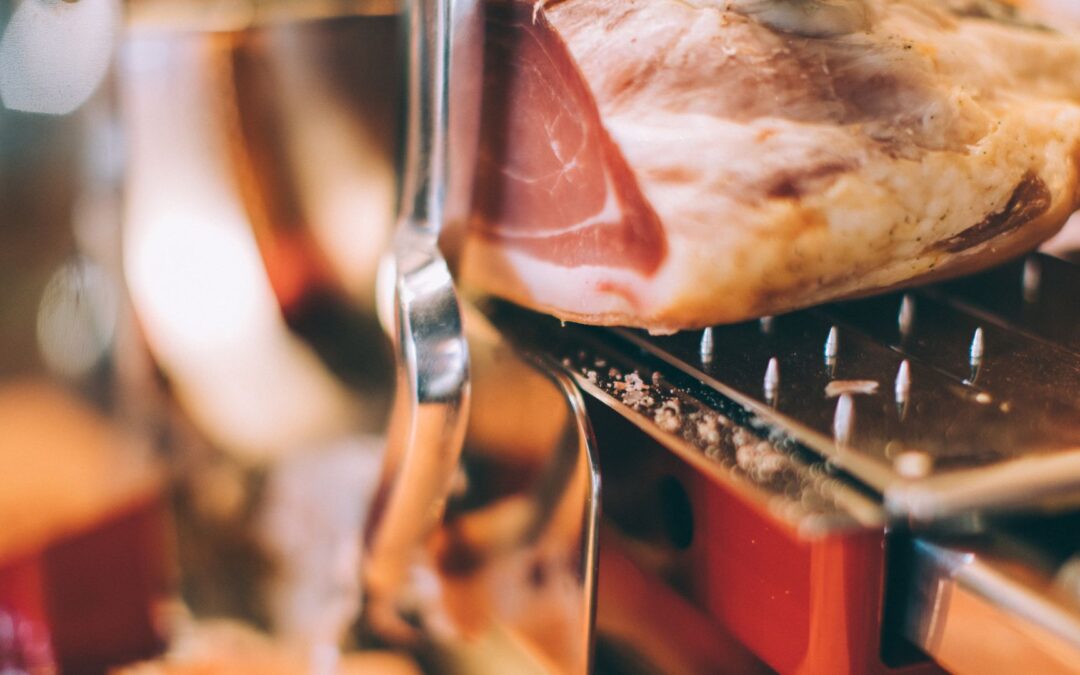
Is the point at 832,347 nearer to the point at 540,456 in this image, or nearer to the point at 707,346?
the point at 707,346

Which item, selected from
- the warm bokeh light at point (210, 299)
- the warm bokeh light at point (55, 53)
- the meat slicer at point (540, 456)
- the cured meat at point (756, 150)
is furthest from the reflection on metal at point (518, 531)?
the warm bokeh light at point (55, 53)

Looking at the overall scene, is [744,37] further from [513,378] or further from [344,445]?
[344,445]

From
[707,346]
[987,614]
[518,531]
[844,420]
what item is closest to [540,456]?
[518,531]

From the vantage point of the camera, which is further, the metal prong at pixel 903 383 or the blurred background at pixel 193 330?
the blurred background at pixel 193 330

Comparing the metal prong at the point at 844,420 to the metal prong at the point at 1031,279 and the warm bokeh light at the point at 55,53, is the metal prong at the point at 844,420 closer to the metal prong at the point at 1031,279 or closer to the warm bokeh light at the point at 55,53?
the metal prong at the point at 1031,279

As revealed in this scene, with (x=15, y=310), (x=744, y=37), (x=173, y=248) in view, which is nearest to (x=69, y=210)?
(x=15, y=310)

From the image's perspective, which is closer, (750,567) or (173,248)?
(750,567)
